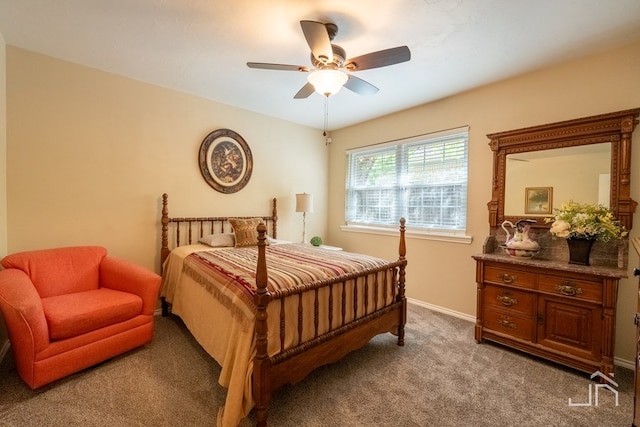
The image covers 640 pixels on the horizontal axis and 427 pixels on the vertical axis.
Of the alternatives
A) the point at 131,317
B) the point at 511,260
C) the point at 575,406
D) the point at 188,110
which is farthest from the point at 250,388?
the point at 188,110

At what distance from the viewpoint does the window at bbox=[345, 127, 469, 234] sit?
337 cm

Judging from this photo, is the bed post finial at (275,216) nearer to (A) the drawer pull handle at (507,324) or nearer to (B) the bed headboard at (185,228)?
(B) the bed headboard at (185,228)

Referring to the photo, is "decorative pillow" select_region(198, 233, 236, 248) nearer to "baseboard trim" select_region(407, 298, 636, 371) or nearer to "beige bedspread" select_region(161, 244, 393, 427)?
"beige bedspread" select_region(161, 244, 393, 427)

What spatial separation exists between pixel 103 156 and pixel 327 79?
8.27 ft

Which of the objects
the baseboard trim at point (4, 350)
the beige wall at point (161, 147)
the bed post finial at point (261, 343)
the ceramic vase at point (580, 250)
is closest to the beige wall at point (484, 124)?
the beige wall at point (161, 147)

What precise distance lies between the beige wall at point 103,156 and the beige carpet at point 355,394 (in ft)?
4.03

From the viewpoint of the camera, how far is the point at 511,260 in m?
2.50

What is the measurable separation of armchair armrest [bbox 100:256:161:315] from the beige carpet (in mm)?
476

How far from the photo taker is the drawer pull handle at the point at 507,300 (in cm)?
249

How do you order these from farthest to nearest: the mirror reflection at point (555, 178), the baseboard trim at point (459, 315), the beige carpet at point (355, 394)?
the mirror reflection at point (555, 178)
the baseboard trim at point (459, 315)
the beige carpet at point (355, 394)

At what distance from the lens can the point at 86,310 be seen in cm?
205

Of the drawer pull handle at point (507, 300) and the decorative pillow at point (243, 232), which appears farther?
the decorative pillow at point (243, 232)

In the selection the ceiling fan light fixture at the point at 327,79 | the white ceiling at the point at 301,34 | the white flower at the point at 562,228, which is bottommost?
the white flower at the point at 562,228

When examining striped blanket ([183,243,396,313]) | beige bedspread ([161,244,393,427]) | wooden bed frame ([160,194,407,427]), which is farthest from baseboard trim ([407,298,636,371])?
striped blanket ([183,243,396,313])
